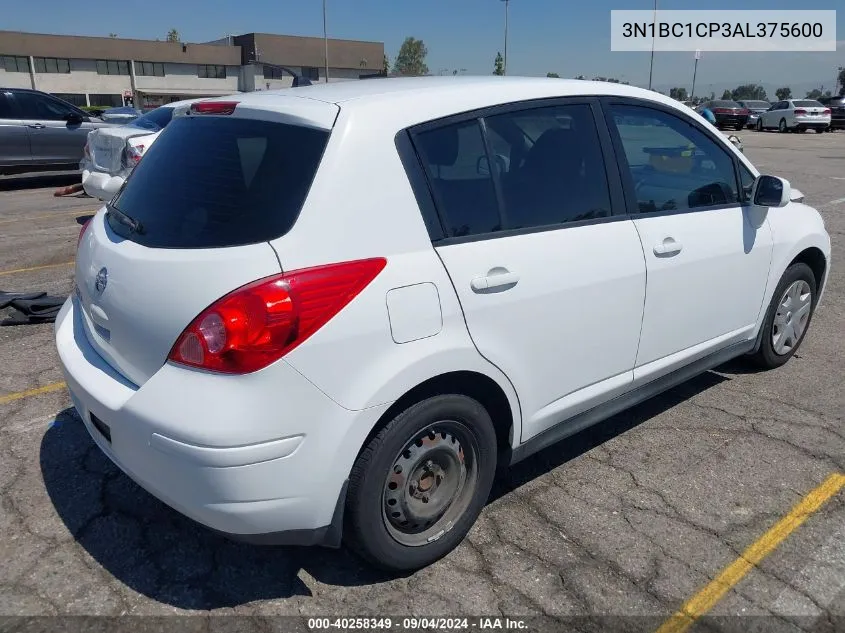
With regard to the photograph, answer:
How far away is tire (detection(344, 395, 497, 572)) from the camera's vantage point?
2.41 metres

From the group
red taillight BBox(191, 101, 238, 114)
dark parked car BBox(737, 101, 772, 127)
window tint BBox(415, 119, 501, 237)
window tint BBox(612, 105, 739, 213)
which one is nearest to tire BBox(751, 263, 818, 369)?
window tint BBox(612, 105, 739, 213)

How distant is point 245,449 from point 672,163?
2.66m

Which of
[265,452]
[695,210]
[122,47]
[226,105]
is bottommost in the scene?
[265,452]

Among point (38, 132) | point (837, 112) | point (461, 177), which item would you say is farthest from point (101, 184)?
point (837, 112)

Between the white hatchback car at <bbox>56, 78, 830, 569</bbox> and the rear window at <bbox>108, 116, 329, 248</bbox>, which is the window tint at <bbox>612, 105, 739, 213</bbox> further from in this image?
the rear window at <bbox>108, 116, 329, 248</bbox>

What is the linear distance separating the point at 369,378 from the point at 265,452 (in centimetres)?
39

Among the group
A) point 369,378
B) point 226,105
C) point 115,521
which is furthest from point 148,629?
point 226,105

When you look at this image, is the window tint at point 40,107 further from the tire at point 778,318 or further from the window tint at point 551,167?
the tire at point 778,318

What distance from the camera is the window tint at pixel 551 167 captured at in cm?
283

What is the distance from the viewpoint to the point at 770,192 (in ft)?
12.5

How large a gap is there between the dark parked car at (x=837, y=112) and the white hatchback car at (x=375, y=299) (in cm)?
3707

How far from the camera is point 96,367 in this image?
265cm

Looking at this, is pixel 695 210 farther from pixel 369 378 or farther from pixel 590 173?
pixel 369 378

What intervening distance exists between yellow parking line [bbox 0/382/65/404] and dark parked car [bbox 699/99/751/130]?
36.9 m
